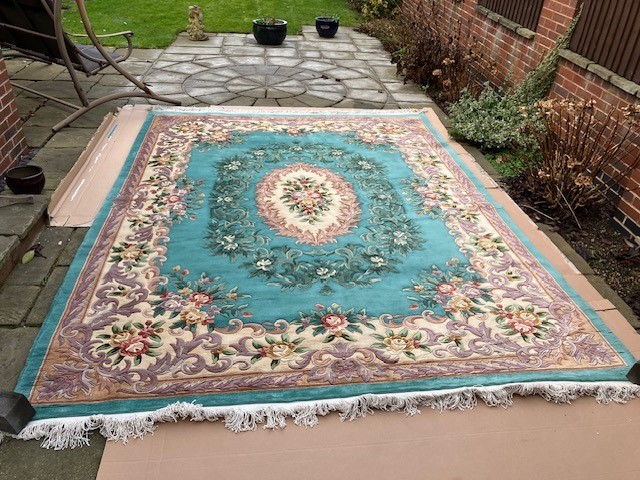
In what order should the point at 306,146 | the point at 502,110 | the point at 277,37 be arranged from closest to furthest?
the point at 306,146
the point at 502,110
the point at 277,37

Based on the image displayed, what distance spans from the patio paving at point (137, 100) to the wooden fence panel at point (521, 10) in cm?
100

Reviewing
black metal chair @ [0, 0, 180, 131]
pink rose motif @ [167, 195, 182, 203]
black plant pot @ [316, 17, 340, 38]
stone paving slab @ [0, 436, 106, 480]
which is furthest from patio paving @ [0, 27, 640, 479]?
pink rose motif @ [167, 195, 182, 203]

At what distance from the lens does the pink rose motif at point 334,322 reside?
2093 millimetres

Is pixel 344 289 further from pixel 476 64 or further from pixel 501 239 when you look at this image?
pixel 476 64

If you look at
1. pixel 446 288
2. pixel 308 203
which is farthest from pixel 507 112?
pixel 446 288

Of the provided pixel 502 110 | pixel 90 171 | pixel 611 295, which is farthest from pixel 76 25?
pixel 611 295

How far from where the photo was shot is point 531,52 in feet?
13.0

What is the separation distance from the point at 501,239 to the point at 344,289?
3.30 ft

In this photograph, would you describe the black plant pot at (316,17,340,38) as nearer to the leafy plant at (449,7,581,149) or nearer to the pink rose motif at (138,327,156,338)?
the leafy plant at (449,7,581,149)

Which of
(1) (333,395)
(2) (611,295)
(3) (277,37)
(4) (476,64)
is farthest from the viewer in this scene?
(3) (277,37)

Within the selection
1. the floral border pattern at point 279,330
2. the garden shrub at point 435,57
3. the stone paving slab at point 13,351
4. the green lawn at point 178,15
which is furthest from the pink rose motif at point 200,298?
the green lawn at point 178,15

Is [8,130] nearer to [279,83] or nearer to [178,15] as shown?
[279,83]

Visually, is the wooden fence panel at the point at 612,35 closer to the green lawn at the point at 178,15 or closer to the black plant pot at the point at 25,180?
the black plant pot at the point at 25,180

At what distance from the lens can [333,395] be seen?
1796mm
